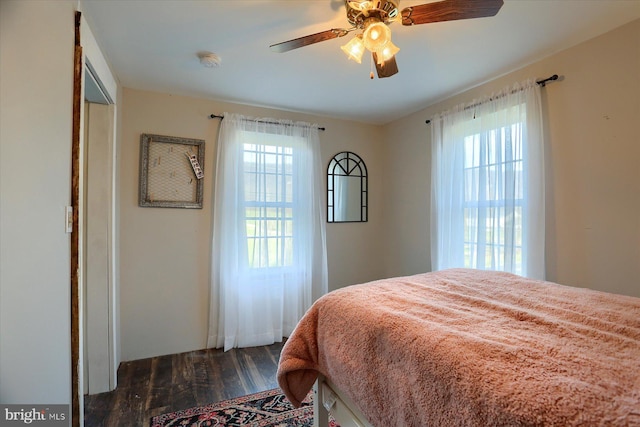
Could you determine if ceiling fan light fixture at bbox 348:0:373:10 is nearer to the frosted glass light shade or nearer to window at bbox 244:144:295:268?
the frosted glass light shade

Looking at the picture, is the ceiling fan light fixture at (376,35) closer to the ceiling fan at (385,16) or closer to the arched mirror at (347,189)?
the ceiling fan at (385,16)

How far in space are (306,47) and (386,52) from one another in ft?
2.51

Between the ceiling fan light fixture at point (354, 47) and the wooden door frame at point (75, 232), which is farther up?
the ceiling fan light fixture at point (354, 47)

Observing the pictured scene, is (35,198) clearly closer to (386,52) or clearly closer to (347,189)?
(386,52)

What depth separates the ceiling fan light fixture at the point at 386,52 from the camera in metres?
1.40

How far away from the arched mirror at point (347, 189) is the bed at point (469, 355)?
1807 millimetres

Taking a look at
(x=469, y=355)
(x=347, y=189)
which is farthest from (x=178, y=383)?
(x=347, y=189)

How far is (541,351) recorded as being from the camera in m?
0.86

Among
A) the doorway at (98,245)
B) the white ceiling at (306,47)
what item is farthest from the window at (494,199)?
the doorway at (98,245)

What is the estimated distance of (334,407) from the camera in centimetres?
136

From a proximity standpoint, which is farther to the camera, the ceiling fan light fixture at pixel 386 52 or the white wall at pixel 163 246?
the white wall at pixel 163 246

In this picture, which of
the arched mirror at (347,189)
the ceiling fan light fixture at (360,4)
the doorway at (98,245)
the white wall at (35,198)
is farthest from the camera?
the arched mirror at (347,189)

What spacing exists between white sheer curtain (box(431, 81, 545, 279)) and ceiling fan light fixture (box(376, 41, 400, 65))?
4.31ft

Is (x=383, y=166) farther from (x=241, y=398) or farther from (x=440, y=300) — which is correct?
(x=241, y=398)
